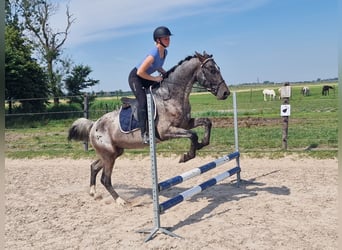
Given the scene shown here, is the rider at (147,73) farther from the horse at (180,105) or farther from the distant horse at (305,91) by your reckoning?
the distant horse at (305,91)

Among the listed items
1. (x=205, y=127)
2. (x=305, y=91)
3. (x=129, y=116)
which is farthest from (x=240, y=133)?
(x=305, y=91)

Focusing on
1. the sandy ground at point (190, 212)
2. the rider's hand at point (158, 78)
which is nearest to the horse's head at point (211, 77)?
the rider's hand at point (158, 78)

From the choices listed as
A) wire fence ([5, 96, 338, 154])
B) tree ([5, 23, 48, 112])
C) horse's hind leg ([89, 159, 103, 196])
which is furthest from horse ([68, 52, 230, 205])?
tree ([5, 23, 48, 112])

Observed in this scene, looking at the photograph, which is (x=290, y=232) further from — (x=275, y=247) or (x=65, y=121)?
(x=65, y=121)

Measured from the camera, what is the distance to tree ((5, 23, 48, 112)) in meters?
22.1

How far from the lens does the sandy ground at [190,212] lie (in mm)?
3828

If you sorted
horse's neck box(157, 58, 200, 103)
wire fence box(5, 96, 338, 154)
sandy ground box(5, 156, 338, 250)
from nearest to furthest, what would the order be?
sandy ground box(5, 156, 338, 250) < horse's neck box(157, 58, 200, 103) < wire fence box(5, 96, 338, 154)

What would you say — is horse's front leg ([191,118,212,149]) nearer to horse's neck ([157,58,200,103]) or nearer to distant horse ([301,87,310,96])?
horse's neck ([157,58,200,103])

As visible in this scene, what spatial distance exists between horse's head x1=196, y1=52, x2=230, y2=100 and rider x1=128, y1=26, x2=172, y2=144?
558 mm

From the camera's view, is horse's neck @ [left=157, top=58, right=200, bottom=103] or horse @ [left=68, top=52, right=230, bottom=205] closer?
horse @ [left=68, top=52, right=230, bottom=205]

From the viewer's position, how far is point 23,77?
23031 mm

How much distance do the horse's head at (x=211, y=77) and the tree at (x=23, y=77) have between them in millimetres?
18256

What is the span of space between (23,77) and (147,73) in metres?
20.4

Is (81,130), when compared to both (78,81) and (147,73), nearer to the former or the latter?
(147,73)
